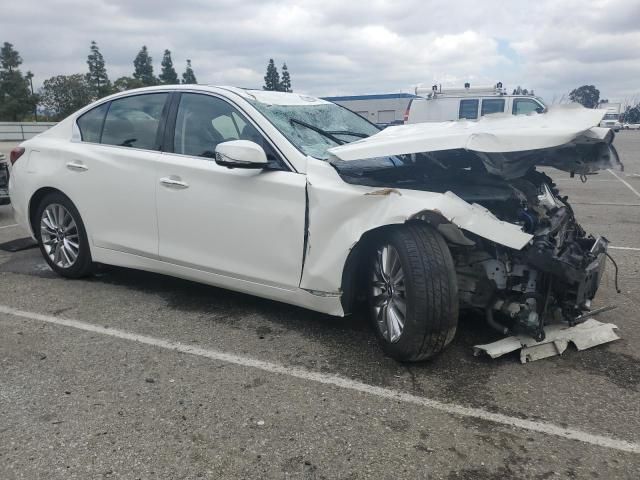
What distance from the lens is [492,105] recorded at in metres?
17.3

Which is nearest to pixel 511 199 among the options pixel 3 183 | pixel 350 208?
pixel 350 208

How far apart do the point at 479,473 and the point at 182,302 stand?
288 cm

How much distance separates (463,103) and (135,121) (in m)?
15.4

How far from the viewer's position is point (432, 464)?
2.48 metres

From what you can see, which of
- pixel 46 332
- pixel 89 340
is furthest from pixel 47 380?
pixel 46 332

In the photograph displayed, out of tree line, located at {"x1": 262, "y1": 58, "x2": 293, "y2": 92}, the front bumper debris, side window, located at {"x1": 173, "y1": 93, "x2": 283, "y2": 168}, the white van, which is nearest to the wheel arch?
side window, located at {"x1": 173, "y1": 93, "x2": 283, "y2": 168}

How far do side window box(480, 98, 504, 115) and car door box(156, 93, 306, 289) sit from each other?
47.0 ft

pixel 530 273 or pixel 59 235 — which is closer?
pixel 530 273

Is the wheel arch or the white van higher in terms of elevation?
the white van

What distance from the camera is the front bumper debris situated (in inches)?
137

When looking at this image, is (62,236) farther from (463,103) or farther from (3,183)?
(463,103)

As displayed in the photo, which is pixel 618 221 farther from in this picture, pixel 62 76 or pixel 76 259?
pixel 62 76

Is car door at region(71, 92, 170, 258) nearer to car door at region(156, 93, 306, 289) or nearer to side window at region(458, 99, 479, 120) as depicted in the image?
car door at region(156, 93, 306, 289)

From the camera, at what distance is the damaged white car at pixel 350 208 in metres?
3.23
